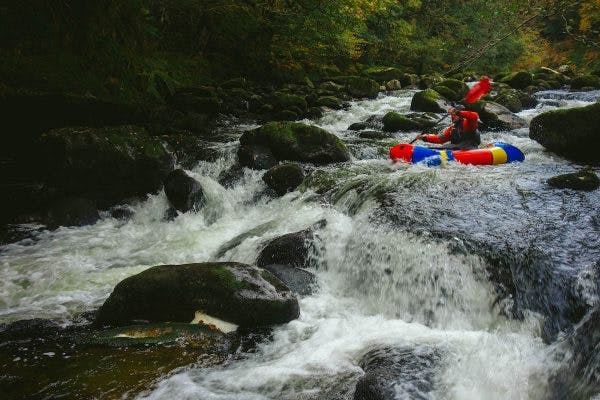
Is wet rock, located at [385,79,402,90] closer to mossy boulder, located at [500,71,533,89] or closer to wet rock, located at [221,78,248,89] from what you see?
mossy boulder, located at [500,71,533,89]

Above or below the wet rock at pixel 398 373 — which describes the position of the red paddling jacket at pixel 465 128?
above

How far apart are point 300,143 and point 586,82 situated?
487 inches

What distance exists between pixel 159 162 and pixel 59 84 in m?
1.88

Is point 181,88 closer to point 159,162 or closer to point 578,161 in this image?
point 159,162

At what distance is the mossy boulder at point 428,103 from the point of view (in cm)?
1185

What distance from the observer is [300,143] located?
779cm

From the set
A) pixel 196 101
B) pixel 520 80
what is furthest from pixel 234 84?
pixel 520 80

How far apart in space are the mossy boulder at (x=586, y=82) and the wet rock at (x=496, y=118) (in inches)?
256

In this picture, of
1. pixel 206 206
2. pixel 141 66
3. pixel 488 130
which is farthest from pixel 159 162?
pixel 488 130

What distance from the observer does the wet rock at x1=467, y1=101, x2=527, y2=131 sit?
10.1m

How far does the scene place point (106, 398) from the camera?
2.79 metres

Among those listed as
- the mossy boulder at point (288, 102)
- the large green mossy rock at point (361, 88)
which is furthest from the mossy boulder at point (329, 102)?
the large green mossy rock at point (361, 88)

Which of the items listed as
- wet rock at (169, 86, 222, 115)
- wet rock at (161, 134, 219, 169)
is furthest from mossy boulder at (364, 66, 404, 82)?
wet rock at (161, 134, 219, 169)

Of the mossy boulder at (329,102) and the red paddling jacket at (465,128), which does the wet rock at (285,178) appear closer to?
the red paddling jacket at (465,128)
